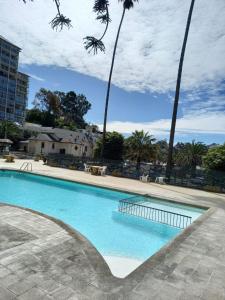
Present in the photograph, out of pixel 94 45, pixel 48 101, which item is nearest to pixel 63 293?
pixel 94 45

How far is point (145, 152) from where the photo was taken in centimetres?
3472

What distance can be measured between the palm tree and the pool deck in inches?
1087

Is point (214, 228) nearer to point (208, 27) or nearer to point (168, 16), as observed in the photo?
point (168, 16)

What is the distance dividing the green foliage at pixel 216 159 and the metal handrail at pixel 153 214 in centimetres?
1308

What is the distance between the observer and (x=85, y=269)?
4.69 m

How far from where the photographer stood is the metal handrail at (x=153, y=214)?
1059 cm

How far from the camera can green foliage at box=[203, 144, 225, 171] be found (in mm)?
22734

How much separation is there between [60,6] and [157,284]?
461cm

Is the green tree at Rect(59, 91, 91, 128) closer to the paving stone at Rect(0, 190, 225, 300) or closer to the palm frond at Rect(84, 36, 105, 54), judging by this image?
the paving stone at Rect(0, 190, 225, 300)

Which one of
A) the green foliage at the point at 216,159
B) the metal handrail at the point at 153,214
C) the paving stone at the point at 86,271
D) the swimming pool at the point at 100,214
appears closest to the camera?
the paving stone at the point at 86,271

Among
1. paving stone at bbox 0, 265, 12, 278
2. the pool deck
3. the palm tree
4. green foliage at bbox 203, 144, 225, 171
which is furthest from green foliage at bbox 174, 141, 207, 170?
paving stone at bbox 0, 265, 12, 278

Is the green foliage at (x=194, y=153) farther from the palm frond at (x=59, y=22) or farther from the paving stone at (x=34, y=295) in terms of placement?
the paving stone at (x=34, y=295)

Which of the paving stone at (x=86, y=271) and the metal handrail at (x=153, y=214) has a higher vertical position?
the paving stone at (x=86, y=271)

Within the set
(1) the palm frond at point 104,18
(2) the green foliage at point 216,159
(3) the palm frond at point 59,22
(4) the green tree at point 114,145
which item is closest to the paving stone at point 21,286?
(3) the palm frond at point 59,22
